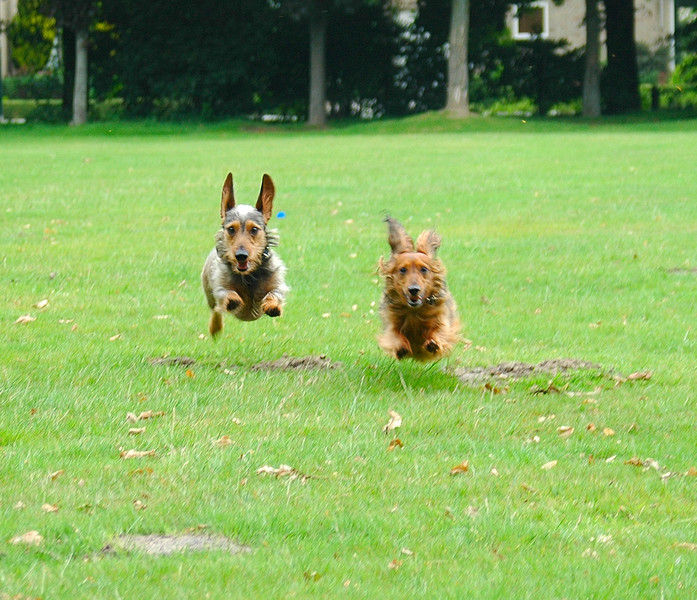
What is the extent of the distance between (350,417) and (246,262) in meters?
1.35

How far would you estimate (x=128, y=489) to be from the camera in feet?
18.9

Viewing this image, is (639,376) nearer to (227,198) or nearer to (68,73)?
(227,198)

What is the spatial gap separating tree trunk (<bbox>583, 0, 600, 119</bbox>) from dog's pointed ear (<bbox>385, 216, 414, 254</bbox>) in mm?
40140

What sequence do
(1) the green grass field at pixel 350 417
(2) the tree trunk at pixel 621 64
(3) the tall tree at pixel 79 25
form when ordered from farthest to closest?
1. (2) the tree trunk at pixel 621 64
2. (3) the tall tree at pixel 79 25
3. (1) the green grass field at pixel 350 417

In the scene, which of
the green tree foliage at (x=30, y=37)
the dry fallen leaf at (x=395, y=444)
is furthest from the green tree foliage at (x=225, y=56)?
the dry fallen leaf at (x=395, y=444)

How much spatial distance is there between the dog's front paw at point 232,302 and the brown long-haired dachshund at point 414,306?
104 centimetres

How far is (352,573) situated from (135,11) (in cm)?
4703

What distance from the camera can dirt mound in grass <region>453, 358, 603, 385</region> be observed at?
8430 mm

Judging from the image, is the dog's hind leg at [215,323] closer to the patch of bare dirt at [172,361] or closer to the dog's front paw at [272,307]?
the patch of bare dirt at [172,361]

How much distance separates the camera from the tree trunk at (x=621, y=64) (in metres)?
49.2

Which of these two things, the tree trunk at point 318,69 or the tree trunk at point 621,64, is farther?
the tree trunk at point 621,64

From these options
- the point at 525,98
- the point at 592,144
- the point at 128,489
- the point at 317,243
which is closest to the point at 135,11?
the point at 525,98

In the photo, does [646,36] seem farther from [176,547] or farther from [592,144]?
[176,547]

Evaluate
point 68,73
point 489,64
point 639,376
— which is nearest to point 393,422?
point 639,376
